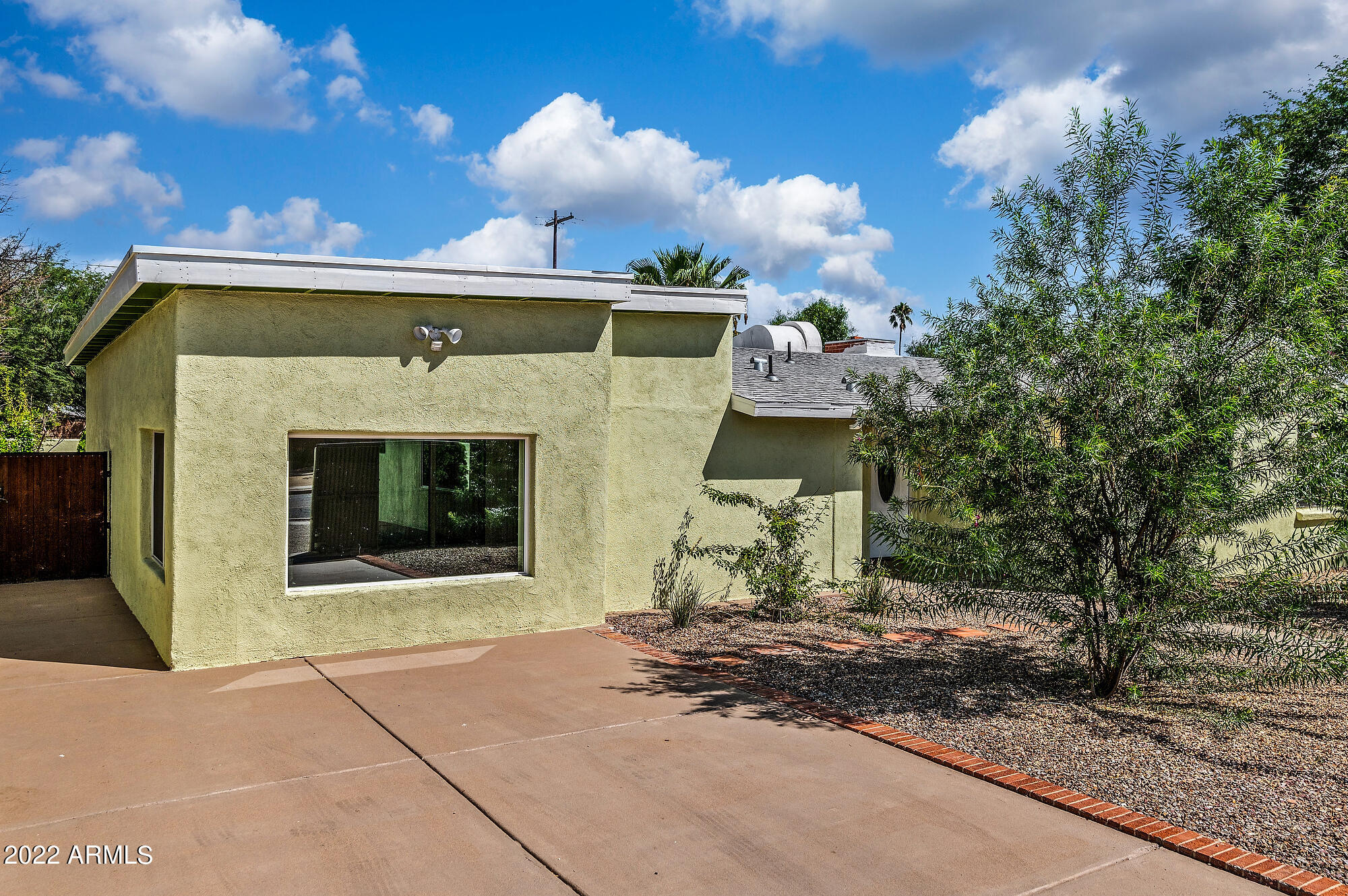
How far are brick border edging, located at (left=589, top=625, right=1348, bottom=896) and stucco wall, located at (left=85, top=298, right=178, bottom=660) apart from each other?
540 cm

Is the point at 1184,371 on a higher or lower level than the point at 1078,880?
higher

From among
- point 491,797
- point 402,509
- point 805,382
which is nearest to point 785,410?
point 805,382

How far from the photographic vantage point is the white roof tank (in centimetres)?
1900

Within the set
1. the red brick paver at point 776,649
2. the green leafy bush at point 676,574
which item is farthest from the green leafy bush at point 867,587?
the green leafy bush at point 676,574

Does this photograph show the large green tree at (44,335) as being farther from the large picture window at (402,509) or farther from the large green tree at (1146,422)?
the large green tree at (1146,422)

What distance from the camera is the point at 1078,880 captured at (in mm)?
4094

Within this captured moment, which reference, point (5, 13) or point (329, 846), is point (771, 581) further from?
point (5, 13)

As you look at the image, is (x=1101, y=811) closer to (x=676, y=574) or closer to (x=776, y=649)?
(x=776, y=649)

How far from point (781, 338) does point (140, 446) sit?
1253 centimetres

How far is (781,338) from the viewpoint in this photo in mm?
18922

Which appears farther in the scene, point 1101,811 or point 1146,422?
point 1146,422

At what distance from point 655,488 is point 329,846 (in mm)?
6402

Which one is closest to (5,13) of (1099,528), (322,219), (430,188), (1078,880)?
(322,219)

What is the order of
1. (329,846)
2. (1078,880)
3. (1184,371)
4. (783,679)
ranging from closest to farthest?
(1078,880) → (329,846) → (1184,371) → (783,679)
